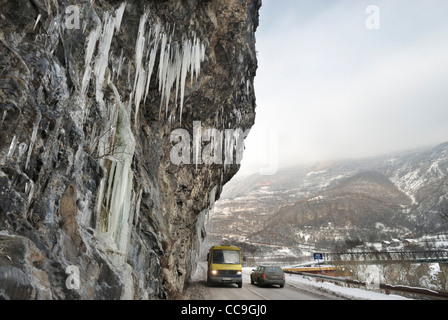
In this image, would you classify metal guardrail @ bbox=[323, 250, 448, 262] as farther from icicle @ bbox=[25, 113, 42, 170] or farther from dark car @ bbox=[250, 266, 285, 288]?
icicle @ bbox=[25, 113, 42, 170]

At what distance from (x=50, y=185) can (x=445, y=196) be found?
135m

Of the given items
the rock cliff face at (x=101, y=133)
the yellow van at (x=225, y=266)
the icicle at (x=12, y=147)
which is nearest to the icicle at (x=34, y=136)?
the rock cliff face at (x=101, y=133)

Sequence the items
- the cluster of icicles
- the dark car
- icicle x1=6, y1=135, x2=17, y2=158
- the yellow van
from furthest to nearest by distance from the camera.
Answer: the dark car
the yellow van
the cluster of icicles
icicle x1=6, y1=135, x2=17, y2=158

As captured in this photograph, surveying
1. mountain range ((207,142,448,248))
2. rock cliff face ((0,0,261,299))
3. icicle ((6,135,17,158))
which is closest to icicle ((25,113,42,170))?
rock cliff face ((0,0,261,299))

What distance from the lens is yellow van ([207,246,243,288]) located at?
14.4m

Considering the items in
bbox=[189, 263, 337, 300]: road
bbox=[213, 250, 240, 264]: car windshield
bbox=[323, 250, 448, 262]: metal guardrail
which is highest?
bbox=[213, 250, 240, 264]: car windshield

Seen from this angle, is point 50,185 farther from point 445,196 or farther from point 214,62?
point 445,196

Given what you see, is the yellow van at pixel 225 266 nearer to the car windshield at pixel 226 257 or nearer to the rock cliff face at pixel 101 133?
the car windshield at pixel 226 257

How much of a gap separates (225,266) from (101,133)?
37.2ft

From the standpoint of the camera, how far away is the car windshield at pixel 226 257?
49.3 ft

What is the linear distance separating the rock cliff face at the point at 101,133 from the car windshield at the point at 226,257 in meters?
2.25

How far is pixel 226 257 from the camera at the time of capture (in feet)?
49.6

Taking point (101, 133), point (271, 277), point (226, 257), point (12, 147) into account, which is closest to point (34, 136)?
point (12, 147)

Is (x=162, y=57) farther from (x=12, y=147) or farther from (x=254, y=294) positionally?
(x=254, y=294)
